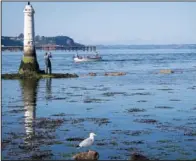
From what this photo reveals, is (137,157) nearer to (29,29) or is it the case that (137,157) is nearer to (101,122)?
(101,122)

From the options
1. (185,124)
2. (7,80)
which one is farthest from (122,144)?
(7,80)

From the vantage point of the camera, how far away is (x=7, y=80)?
2012 inches

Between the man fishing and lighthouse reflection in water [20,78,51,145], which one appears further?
the man fishing

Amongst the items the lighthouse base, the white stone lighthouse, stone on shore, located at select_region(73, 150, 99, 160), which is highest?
the white stone lighthouse

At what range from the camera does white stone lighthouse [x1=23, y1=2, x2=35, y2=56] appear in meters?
52.7

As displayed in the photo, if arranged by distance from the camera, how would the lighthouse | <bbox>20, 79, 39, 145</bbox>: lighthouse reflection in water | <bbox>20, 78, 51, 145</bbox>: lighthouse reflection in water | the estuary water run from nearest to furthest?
the estuary water
<bbox>20, 78, 51, 145</bbox>: lighthouse reflection in water
<bbox>20, 79, 39, 145</bbox>: lighthouse reflection in water
the lighthouse

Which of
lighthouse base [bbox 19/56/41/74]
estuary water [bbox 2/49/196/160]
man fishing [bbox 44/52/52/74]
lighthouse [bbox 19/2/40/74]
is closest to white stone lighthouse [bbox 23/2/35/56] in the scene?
lighthouse [bbox 19/2/40/74]

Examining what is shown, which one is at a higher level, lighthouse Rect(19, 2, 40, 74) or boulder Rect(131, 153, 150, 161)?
lighthouse Rect(19, 2, 40, 74)

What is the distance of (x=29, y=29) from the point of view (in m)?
53.2

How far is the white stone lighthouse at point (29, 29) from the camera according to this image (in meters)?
52.7

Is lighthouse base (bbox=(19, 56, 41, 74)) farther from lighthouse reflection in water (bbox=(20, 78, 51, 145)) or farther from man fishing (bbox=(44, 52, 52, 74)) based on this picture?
lighthouse reflection in water (bbox=(20, 78, 51, 145))

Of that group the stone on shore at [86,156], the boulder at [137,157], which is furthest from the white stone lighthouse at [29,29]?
the boulder at [137,157]

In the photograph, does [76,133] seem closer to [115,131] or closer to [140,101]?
[115,131]

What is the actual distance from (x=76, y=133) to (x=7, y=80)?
103ft
